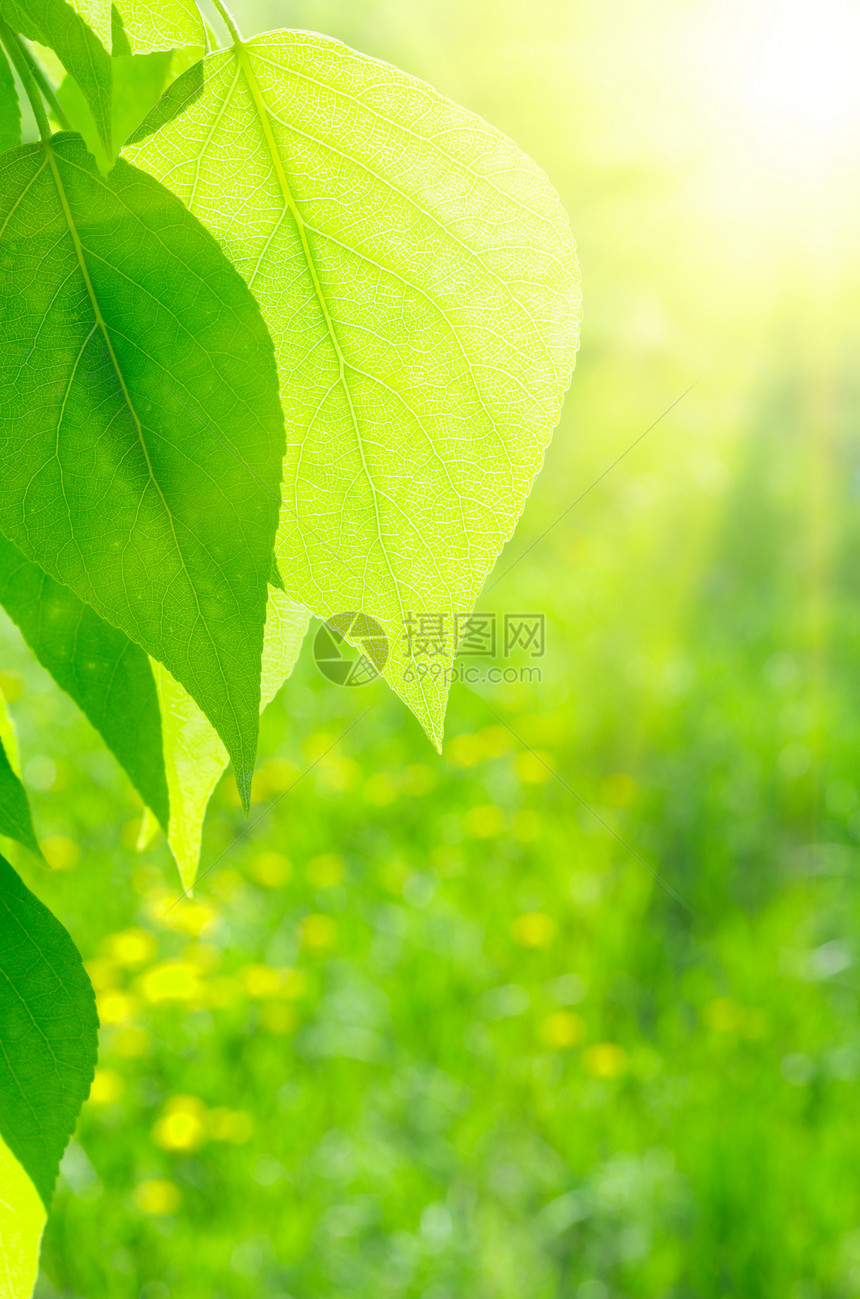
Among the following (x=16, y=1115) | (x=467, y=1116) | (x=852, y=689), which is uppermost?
(x=16, y=1115)

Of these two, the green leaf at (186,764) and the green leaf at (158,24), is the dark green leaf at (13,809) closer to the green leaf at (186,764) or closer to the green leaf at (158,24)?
the green leaf at (186,764)

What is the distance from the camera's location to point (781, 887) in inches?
72.8

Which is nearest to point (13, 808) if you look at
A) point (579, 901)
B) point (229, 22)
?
point (229, 22)

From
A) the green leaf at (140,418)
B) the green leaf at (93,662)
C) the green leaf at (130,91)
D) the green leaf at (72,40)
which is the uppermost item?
the green leaf at (72,40)

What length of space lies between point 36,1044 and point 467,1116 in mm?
1076

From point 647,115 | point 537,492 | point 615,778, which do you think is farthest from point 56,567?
point 647,115

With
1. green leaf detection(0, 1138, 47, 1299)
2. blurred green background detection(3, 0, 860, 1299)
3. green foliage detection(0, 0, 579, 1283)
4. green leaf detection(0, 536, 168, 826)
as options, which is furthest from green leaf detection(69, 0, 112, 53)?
blurred green background detection(3, 0, 860, 1299)

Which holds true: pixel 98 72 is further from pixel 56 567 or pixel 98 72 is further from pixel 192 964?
pixel 192 964

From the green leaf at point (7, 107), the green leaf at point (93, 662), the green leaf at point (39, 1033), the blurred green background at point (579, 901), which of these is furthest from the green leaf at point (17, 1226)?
the blurred green background at point (579, 901)

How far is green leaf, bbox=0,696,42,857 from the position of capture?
12.5 inches

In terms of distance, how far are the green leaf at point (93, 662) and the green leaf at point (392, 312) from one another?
99 mm

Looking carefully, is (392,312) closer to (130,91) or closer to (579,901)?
(130,91)

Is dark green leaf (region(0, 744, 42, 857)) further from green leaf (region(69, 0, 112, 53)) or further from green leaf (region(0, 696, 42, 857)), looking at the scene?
green leaf (region(69, 0, 112, 53))

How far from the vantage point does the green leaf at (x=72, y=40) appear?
10.5 inches
